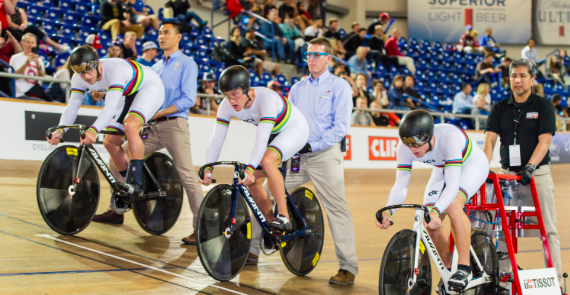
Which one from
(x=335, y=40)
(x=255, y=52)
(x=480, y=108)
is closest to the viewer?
(x=255, y=52)

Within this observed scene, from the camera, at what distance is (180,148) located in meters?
4.93

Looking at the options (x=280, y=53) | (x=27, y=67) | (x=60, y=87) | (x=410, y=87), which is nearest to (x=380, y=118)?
(x=410, y=87)

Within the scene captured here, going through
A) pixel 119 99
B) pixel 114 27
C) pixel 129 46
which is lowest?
pixel 119 99

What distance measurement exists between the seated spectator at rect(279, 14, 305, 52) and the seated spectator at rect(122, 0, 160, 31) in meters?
3.94

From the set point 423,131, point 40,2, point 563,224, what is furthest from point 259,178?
point 40,2

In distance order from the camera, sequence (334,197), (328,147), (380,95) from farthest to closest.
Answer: (380,95) → (328,147) → (334,197)

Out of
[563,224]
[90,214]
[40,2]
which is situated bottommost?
[563,224]

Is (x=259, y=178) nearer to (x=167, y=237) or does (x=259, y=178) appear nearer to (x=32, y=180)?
(x=167, y=237)

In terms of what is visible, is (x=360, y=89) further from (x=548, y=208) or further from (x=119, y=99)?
(x=119, y=99)

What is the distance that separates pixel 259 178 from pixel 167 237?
57.7 inches

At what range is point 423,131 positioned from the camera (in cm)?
331

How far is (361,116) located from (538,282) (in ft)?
26.5

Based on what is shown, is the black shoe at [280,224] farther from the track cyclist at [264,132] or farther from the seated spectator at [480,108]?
the seated spectator at [480,108]

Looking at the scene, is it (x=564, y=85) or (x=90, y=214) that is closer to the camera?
(x=90, y=214)
